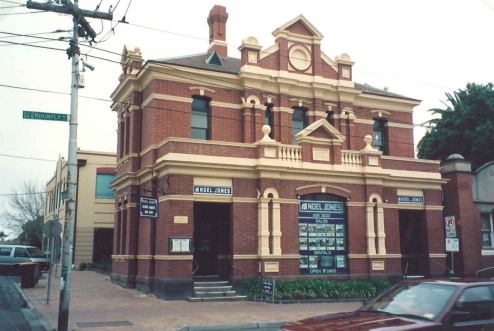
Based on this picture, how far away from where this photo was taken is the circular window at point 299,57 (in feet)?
81.9

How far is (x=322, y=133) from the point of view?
73.4 ft

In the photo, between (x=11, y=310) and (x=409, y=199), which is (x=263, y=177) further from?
(x=11, y=310)

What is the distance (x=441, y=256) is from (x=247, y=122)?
11.3 metres

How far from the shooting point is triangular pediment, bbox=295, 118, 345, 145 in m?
21.9

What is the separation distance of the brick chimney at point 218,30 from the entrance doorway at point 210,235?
1031 centimetres

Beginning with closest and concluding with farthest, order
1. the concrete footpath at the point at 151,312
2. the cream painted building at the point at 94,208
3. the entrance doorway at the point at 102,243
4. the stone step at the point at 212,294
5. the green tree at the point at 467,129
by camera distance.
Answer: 1. the concrete footpath at the point at 151,312
2. the stone step at the point at 212,294
3. the green tree at the point at 467,129
4. the cream painted building at the point at 94,208
5. the entrance doorway at the point at 102,243

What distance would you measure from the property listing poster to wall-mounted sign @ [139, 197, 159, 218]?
6279 mm

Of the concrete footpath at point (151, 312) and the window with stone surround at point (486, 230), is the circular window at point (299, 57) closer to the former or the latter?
the concrete footpath at point (151, 312)

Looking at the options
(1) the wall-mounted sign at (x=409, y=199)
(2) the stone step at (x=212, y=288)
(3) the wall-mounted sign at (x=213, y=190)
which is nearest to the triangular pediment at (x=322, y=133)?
(3) the wall-mounted sign at (x=213, y=190)

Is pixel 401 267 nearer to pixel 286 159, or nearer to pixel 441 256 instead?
pixel 441 256

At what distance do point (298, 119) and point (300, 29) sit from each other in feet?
14.8

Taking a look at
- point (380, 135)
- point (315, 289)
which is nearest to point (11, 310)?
point (315, 289)

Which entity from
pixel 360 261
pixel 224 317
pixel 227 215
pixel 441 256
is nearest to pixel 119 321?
pixel 224 317

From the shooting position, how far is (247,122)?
23.5 metres
